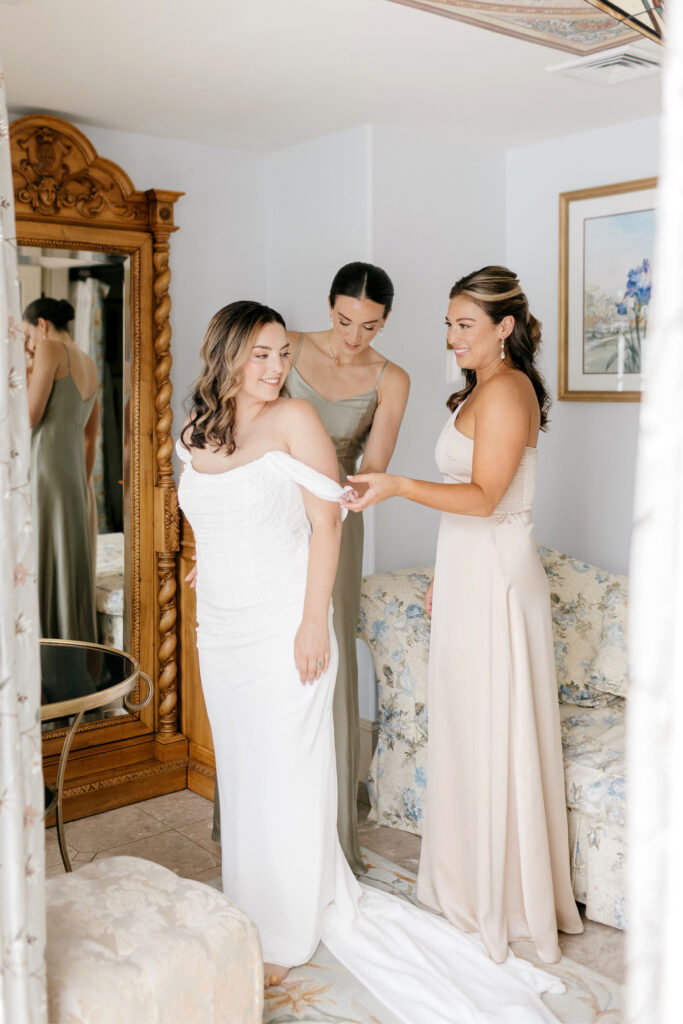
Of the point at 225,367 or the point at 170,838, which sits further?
the point at 170,838

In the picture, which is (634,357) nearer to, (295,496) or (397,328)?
(397,328)

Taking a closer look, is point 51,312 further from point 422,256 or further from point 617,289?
Result: point 617,289

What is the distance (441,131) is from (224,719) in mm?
2563

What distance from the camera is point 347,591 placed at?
119 inches

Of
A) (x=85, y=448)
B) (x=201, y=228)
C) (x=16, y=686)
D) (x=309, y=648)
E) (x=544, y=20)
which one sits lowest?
(x=309, y=648)

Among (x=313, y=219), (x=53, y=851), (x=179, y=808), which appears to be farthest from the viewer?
(x=313, y=219)

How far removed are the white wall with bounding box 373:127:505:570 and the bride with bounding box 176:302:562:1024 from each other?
1.50m

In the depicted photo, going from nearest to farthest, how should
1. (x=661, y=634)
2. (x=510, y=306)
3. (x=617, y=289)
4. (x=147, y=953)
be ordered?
(x=661, y=634), (x=147, y=953), (x=510, y=306), (x=617, y=289)

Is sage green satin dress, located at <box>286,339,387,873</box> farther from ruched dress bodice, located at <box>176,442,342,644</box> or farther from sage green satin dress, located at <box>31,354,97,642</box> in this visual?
sage green satin dress, located at <box>31,354,97,642</box>

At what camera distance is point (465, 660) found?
106 inches

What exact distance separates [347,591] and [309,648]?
24.4 inches

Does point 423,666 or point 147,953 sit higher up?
point 423,666

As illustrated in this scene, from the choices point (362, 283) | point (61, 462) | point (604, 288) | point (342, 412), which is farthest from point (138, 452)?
point (604, 288)

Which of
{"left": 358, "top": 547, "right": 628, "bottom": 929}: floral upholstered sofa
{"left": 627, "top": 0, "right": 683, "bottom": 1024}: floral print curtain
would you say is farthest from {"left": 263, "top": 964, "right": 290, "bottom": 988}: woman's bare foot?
{"left": 627, "top": 0, "right": 683, "bottom": 1024}: floral print curtain
